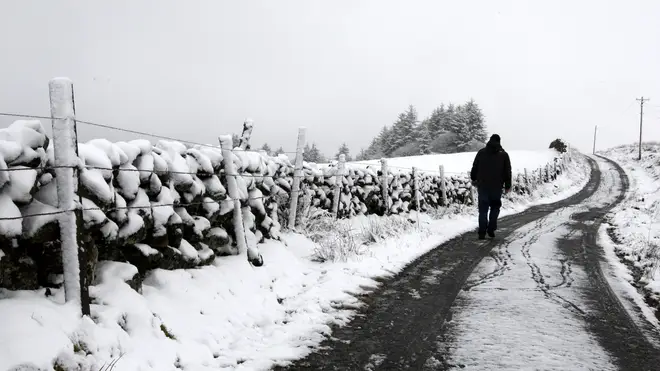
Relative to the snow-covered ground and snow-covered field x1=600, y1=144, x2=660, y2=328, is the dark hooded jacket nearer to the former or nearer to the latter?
the snow-covered ground

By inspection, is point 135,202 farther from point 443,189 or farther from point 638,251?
point 443,189

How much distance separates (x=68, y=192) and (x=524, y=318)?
12.7 ft

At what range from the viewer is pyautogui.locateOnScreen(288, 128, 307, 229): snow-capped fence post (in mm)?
7137

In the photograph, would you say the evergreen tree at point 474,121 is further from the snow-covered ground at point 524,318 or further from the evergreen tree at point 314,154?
the snow-covered ground at point 524,318

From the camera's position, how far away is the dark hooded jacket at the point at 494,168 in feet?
28.2

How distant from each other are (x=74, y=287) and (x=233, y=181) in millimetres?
2652

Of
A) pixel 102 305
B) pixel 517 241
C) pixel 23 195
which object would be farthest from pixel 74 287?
pixel 517 241

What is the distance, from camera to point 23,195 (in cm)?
280

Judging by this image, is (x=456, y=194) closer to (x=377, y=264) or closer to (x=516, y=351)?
(x=377, y=264)

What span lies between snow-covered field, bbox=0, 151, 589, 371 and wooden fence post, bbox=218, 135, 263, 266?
19 cm

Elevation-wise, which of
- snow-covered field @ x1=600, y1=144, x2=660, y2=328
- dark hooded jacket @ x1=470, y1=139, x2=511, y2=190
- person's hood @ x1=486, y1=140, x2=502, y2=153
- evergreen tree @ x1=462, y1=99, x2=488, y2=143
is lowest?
snow-covered field @ x1=600, y1=144, x2=660, y2=328

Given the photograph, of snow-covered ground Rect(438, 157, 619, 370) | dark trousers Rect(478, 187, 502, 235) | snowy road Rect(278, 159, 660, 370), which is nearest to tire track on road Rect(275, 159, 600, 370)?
snowy road Rect(278, 159, 660, 370)

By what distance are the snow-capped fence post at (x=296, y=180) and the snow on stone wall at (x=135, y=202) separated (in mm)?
165

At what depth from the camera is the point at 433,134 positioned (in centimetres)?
6375
